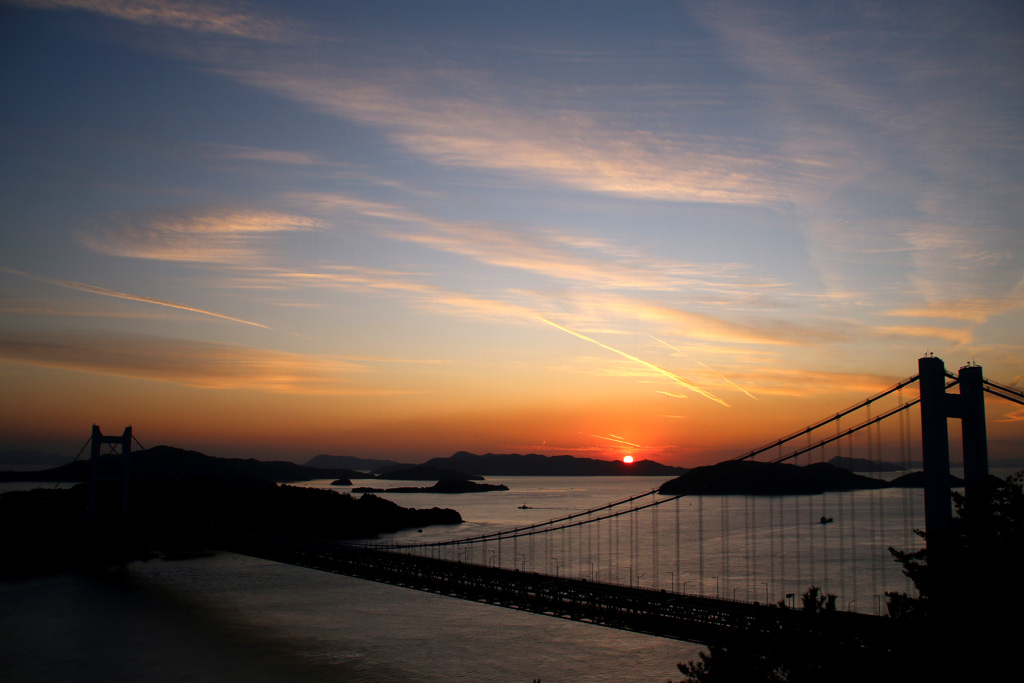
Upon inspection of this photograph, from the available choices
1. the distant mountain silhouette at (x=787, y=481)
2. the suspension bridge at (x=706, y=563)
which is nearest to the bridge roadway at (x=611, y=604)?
the suspension bridge at (x=706, y=563)

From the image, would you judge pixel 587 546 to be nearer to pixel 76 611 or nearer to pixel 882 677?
pixel 76 611

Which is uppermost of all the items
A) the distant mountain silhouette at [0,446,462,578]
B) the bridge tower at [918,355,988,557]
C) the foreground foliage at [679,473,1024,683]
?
the bridge tower at [918,355,988,557]

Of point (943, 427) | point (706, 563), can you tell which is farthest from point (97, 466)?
point (943, 427)

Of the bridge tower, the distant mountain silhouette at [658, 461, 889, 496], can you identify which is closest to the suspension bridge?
the bridge tower

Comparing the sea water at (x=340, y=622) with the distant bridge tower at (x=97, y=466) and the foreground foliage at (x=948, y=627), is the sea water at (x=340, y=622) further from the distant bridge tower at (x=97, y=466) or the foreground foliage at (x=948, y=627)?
the foreground foliage at (x=948, y=627)

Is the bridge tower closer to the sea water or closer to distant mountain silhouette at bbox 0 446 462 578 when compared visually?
the sea water

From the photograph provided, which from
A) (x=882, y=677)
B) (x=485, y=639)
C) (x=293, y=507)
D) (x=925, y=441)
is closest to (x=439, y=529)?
(x=293, y=507)
